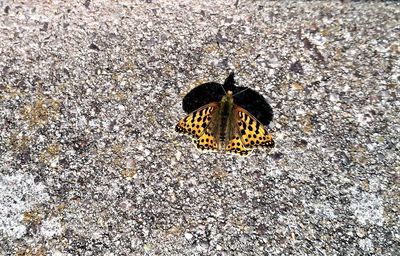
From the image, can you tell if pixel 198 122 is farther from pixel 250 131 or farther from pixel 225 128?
pixel 250 131

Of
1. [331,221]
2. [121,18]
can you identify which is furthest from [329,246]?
[121,18]

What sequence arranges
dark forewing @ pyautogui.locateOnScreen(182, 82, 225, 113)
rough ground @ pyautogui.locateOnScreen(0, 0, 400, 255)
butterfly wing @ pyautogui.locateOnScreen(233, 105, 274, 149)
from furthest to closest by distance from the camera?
dark forewing @ pyautogui.locateOnScreen(182, 82, 225, 113)
butterfly wing @ pyautogui.locateOnScreen(233, 105, 274, 149)
rough ground @ pyautogui.locateOnScreen(0, 0, 400, 255)

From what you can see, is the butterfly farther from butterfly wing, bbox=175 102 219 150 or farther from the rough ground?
the rough ground

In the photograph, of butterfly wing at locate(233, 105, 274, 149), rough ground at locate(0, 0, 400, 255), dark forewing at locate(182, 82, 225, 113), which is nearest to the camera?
rough ground at locate(0, 0, 400, 255)

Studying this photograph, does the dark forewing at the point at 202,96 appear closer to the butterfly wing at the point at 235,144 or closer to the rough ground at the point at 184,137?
the rough ground at the point at 184,137

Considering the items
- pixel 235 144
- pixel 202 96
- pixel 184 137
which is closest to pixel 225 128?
pixel 235 144

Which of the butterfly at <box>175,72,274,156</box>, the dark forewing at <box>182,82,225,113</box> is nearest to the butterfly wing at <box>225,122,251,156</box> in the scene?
the butterfly at <box>175,72,274,156</box>

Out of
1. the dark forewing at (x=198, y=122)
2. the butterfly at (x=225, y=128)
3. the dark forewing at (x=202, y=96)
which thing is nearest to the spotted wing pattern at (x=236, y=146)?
the butterfly at (x=225, y=128)
